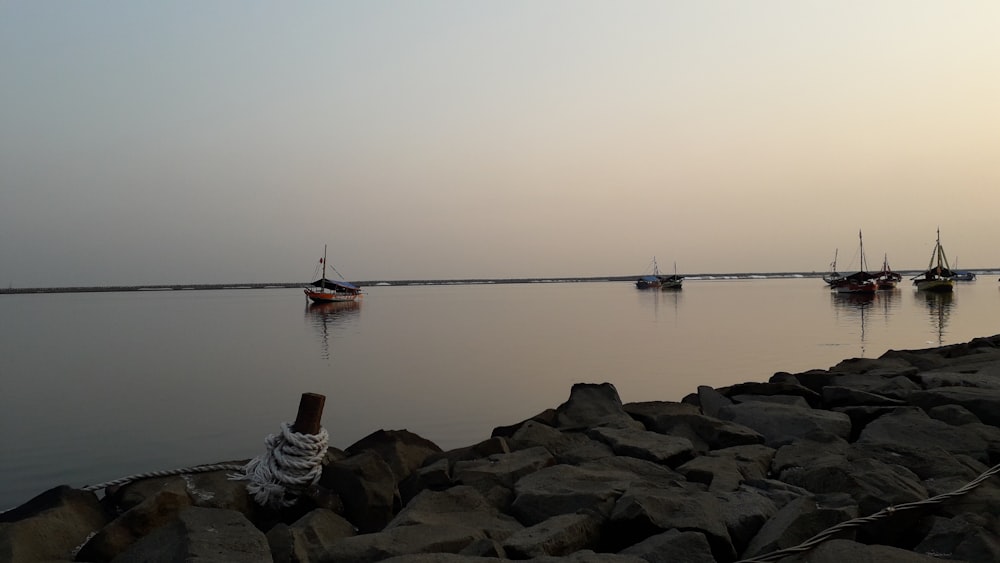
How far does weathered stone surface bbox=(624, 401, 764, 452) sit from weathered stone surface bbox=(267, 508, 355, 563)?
3.70 metres

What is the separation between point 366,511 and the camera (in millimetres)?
5402

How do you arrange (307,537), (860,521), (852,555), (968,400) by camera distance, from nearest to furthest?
(852,555) → (860,521) → (307,537) → (968,400)

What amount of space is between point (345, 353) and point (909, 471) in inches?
811

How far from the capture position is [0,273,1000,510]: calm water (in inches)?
424

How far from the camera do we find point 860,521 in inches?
158

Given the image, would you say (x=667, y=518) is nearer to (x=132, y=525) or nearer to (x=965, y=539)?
(x=965, y=539)

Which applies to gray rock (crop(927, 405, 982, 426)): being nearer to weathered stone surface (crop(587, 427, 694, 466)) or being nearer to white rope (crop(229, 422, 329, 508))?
weathered stone surface (crop(587, 427, 694, 466))

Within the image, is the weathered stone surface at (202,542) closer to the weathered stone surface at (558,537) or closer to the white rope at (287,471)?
the white rope at (287,471)

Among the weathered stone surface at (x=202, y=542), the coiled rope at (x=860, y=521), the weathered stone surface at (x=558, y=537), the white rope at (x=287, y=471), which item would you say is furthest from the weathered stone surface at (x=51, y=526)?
the coiled rope at (x=860, y=521)

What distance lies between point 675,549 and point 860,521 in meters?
1.18

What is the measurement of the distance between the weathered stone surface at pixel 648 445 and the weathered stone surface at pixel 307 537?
270 centimetres

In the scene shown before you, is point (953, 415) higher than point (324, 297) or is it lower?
higher

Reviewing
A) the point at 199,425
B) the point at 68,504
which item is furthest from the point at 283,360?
the point at 68,504

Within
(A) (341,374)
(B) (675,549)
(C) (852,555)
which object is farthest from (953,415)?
(A) (341,374)
